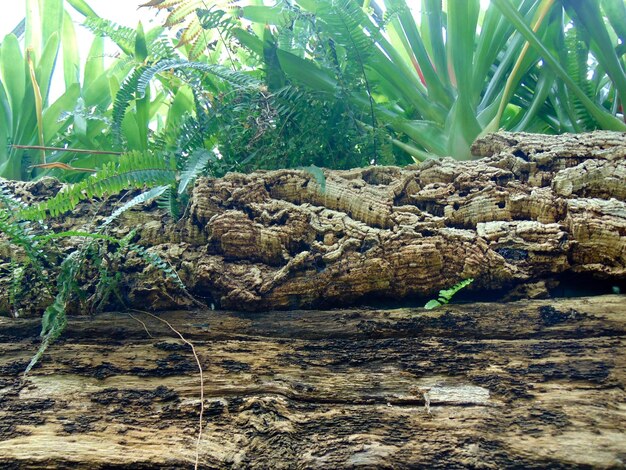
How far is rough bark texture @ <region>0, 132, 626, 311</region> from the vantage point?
191cm

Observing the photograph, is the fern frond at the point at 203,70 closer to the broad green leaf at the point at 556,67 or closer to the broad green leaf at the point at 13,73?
the broad green leaf at the point at 556,67

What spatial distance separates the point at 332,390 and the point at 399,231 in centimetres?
65

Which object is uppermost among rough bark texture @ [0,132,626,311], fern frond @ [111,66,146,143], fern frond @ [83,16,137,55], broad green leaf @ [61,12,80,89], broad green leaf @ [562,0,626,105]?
Result: broad green leaf @ [61,12,80,89]

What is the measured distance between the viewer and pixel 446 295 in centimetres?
184

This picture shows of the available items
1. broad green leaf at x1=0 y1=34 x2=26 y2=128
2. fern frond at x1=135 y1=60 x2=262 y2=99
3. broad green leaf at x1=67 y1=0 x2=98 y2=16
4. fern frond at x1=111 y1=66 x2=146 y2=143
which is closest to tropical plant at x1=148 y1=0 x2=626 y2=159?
fern frond at x1=135 y1=60 x2=262 y2=99

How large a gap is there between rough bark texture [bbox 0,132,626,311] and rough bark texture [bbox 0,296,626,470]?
11cm

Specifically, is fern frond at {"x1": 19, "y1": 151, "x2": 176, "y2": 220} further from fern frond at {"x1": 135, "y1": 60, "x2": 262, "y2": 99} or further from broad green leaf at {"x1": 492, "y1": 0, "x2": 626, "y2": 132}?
broad green leaf at {"x1": 492, "y1": 0, "x2": 626, "y2": 132}

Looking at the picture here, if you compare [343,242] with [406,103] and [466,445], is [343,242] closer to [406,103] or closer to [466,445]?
[466,445]

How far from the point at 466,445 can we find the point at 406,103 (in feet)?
6.65

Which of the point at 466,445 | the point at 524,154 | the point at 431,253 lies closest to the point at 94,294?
the point at 431,253

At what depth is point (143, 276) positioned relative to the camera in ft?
6.83

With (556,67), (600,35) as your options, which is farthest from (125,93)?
(600,35)

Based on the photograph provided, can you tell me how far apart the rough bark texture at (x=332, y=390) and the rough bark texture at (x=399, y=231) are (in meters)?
0.11

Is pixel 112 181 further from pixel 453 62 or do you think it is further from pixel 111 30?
pixel 453 62
